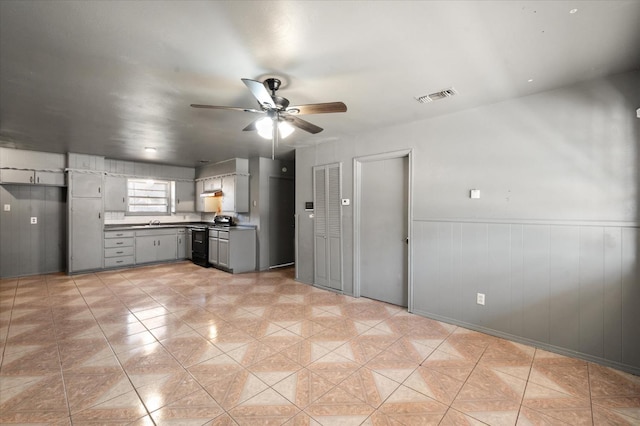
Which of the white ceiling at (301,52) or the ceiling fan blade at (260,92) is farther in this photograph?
the ceiling fan blade at (260,92)

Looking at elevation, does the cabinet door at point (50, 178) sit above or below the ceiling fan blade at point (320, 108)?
below

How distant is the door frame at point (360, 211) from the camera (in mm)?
3703

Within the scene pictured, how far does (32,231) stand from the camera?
18.7 ft

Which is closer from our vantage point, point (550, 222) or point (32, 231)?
point (550, 222)

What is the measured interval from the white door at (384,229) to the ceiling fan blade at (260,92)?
2.16m

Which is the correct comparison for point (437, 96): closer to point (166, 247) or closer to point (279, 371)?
point (279, 371)

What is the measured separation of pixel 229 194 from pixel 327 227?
2.83 meters

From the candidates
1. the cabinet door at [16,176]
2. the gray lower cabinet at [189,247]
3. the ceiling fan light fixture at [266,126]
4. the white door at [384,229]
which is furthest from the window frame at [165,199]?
the ceiling fan light fixture at [266,126]

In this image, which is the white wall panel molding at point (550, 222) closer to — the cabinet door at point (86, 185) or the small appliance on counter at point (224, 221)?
the small appliance on counter at point (224, 221)

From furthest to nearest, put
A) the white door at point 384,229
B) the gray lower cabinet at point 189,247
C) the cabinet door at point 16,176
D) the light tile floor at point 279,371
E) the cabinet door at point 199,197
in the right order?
1. the cabinet door at point 199,197
2. the gray lower cabinet at point 189,247
3. the cabinet door at point 16,176
4. the white door at point 384,229
5. the light tile floor at point 279,371

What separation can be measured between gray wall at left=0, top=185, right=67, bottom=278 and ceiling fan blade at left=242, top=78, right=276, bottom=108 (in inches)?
244

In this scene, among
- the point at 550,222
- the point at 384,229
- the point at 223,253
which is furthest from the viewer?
the point at 223,253

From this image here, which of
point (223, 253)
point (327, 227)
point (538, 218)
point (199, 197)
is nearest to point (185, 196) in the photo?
point (199, 197)

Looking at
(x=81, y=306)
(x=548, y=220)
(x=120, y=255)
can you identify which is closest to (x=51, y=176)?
(x=120, y=255)
